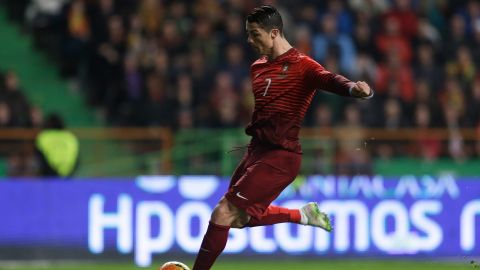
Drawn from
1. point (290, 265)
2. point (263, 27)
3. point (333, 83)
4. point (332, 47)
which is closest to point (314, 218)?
point (333, 83)

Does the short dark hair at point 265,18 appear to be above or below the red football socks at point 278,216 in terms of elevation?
above

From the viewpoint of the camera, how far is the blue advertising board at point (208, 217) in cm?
1614

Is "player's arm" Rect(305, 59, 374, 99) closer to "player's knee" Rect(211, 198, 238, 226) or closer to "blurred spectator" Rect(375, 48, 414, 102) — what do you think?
"player's knee" Rect(211, 198, 238, 226)

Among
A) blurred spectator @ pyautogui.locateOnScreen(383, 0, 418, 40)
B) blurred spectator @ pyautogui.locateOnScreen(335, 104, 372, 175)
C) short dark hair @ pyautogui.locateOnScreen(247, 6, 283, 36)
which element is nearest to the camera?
short dark hair @ pyautogui.locateOnScreen(247, 6, 283, 36)

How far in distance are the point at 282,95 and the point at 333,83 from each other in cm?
60

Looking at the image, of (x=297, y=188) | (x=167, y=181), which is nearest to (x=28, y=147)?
(x=167, y=181)

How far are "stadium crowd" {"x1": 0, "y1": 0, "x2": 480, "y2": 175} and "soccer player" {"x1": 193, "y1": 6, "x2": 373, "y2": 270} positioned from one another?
350 inches

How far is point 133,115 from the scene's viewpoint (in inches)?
762

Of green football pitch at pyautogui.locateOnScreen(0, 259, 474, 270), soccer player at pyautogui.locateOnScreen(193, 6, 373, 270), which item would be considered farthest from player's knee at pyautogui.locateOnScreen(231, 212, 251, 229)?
green football pitch at pyautogui.locateOnScreen(0, 259, 474, 270)

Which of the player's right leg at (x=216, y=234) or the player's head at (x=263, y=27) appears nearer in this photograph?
the player's head at (x=263, y=27)

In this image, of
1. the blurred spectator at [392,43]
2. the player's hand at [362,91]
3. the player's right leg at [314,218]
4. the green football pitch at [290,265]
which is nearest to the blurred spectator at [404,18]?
the blurred spectator at [392,43]

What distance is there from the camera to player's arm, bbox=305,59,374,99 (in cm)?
929

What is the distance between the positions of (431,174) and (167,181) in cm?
467

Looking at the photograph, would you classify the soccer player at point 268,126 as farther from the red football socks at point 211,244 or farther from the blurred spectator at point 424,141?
the blurred spectator at point 424,141
